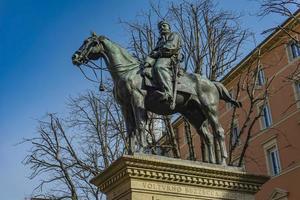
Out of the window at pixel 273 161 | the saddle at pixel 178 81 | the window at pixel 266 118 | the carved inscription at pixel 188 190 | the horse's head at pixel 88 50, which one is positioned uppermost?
the window at pixel 266 118

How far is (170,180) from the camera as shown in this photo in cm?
970

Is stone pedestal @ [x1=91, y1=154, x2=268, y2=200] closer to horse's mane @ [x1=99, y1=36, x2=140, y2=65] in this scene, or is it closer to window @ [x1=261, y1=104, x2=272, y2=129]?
horse's mane @ [x1=99, y1=36, x2=140, y2=65]

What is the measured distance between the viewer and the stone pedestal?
9.25 meters

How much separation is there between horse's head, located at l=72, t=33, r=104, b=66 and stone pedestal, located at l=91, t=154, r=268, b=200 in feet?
8.66

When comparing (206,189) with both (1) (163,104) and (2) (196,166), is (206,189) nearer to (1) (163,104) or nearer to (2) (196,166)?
(2) (196,166)

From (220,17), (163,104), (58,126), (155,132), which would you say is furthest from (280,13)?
(58,126)

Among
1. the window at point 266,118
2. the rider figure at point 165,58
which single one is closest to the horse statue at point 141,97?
the rider figure at point 165,58

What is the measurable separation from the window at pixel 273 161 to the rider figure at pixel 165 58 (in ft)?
86.1

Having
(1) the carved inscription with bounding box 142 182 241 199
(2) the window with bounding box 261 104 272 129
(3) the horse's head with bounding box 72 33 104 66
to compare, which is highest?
(2) the window with bounding box 261 104 272 129

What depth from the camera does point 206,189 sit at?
Answer: 10102 millimetres

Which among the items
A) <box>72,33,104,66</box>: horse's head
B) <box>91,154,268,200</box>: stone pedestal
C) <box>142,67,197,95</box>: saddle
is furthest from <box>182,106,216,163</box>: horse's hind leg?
<box>72,33,104,66</box>: horse's head

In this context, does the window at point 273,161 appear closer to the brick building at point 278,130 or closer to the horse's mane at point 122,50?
the brick building at point 278,130

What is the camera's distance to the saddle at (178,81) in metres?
10.5

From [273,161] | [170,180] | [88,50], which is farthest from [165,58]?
[273,161]
